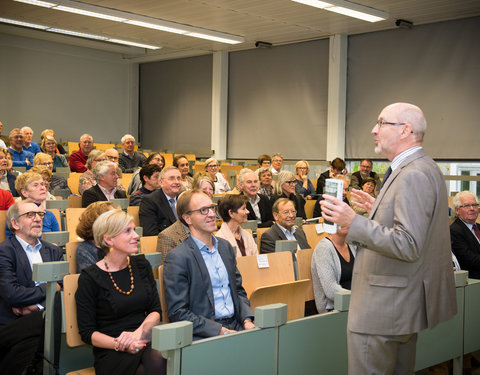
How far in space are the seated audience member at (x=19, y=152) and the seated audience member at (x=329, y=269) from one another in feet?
17.1

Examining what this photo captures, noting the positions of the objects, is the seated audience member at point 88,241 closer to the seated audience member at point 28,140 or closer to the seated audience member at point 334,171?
the seated audience member at point 28,140

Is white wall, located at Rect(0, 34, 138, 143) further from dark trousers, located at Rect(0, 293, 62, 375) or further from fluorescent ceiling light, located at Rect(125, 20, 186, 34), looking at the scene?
dark trousers, located at Rect(0, 293, 62, 375)

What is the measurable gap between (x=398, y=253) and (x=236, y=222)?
6.63 ft

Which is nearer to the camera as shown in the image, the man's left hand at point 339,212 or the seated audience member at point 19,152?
the man's left hand at point 339,212

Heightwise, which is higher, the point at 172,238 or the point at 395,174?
the point at 395,174

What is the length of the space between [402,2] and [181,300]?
6466 mm

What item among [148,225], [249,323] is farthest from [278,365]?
[148,225]

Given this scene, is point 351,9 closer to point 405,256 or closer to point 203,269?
point 203,269

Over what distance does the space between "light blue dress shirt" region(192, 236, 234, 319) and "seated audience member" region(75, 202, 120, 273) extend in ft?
1.93

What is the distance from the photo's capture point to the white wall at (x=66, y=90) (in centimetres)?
1205

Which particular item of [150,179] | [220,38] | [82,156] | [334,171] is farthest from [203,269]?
[220,38]

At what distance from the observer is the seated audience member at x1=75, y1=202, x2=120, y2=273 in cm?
283

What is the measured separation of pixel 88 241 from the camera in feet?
9.61

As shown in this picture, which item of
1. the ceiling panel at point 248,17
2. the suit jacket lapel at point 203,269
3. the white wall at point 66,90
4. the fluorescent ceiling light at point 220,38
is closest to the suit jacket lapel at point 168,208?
the suit jacket lapel at point 203,269
